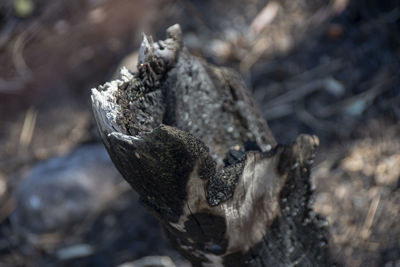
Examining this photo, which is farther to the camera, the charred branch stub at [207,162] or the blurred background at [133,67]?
the blurred background at [133,67]

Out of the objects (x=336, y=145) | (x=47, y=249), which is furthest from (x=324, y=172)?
(x=47, y=249)

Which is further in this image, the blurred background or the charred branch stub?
the blurred background

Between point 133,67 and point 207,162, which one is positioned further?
point 133,67

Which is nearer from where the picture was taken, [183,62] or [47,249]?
[183,62]

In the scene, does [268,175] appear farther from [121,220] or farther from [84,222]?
[84,222]
